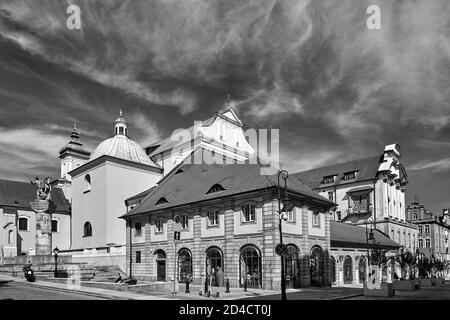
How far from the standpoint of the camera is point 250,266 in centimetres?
3403

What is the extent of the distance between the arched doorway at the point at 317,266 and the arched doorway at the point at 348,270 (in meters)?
6.05

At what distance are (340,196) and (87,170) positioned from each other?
1556 inches

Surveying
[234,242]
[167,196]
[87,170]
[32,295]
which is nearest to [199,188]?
[167,196]

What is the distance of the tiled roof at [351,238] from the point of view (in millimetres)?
43344

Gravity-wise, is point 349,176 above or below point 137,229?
above

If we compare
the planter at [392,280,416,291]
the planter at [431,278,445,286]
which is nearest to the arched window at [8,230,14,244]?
the planter at [392,280,416,291]

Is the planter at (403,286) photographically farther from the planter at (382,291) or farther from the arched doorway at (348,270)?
the arched doorway at (348,270)

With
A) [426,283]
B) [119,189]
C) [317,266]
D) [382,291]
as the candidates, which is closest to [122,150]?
[119,189]

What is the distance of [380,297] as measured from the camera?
2708cm

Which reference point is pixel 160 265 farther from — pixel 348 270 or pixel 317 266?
pixel 348 270

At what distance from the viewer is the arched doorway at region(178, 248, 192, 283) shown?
127 feet

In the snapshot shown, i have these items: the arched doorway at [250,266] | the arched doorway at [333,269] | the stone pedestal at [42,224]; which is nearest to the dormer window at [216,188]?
the arched doorway at [250,266]

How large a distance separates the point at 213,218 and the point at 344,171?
41.0 meters
